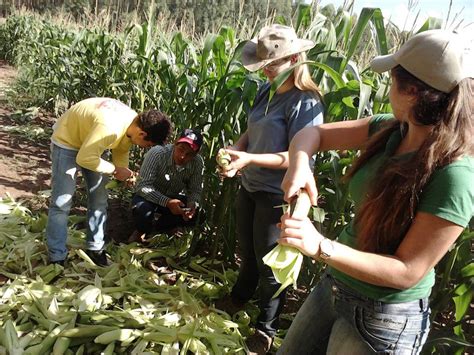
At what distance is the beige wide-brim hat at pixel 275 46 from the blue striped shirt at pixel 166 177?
4.21 ft

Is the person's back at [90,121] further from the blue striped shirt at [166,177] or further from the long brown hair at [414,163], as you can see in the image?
the long brown hair at [414,163]

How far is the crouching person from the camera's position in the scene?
10.7 feet

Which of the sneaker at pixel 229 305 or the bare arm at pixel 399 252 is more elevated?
the bare arm at pixel 399 252

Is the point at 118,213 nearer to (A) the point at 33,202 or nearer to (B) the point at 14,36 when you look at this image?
(A) the point at 33,202

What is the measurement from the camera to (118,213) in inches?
161

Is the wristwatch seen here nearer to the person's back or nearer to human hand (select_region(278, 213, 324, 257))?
human hand (select_region(278, 213, 324, 257))

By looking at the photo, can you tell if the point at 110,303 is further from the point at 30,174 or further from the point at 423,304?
the point at 30,174

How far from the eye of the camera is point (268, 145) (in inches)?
86.3

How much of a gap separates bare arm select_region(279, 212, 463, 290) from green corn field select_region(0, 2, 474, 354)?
0.80 metres

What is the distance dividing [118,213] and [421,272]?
3.36 metres

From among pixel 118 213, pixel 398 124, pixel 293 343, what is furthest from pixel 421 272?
pixel 118 213

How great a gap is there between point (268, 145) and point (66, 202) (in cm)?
161

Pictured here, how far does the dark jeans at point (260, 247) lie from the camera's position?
227 centimetres

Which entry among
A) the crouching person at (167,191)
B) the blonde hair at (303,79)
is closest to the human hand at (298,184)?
the blonde hair at (303,79)
